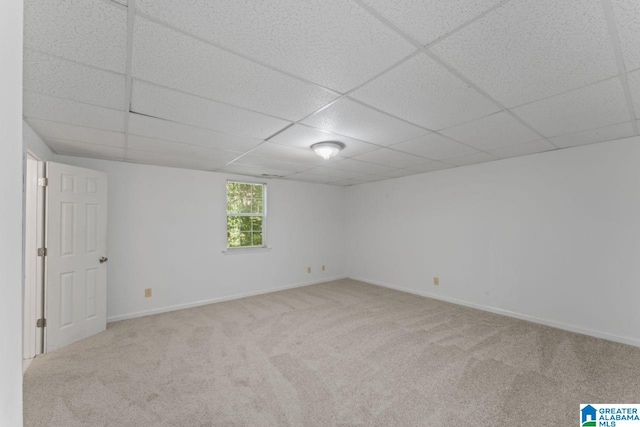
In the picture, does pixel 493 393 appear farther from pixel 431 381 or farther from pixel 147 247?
pixel 147 247

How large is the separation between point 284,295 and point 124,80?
401 cm

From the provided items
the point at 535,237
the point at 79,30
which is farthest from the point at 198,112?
the point at 535,237

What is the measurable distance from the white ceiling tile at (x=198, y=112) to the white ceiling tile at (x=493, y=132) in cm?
175

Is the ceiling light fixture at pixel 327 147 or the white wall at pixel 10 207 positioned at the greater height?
the ceiling light fixture at pixel 327 147

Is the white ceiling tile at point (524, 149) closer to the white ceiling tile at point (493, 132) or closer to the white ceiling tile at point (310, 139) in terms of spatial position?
the white ceiling tile at point (493, 132)

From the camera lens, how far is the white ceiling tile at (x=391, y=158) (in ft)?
11.4

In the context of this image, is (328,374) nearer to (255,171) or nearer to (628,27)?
(628,27)

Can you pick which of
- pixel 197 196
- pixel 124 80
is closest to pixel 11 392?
pixel 124 80

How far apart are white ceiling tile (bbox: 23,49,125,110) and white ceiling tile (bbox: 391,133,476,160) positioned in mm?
2642

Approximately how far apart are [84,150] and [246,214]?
96.7 inches

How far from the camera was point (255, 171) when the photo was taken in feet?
15.1

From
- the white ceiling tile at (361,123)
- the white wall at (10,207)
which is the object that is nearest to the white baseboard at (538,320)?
the white ceiling tile at (361,123)

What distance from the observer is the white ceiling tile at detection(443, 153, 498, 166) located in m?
3.65

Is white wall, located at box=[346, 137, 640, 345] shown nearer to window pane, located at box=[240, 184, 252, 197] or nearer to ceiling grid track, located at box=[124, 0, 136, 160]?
window pane, located at box=[240, 184, 252, 197]
